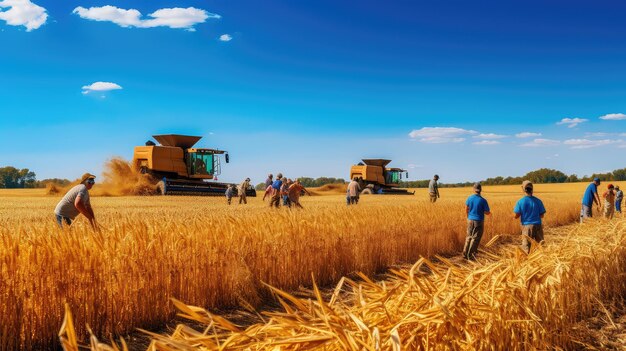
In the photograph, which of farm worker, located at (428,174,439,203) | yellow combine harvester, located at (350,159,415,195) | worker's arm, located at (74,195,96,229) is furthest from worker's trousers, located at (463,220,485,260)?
yellow combine harvester, located at (350,159,415,195)

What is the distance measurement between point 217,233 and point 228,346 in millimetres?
5568

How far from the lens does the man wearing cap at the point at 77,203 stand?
8367 millimetres

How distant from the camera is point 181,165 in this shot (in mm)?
32656

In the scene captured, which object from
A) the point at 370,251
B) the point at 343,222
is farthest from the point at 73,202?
the point at 370,251

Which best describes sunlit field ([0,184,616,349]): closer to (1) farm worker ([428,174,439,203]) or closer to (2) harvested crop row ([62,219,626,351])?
(2) harvested crop row ([62,219,626,351])

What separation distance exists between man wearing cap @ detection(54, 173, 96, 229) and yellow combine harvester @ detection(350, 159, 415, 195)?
35.1m

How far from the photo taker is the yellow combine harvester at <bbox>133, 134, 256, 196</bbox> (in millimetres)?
31844

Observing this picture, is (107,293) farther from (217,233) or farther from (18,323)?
(217,233)

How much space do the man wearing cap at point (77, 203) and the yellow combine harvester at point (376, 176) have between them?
35133 mm

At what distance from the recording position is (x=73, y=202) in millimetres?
8773

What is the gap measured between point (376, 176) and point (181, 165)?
19.0m

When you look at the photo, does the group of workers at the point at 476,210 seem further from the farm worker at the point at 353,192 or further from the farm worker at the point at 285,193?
the farm worker at the point at 353,192

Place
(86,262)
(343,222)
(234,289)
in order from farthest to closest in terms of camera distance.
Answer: (343,222), (234,289), (86,262)

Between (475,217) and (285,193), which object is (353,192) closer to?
(285,193)
